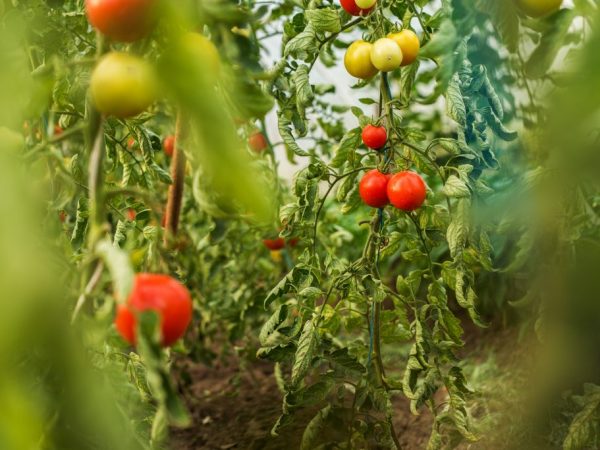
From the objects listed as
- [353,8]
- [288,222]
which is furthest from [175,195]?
[353,8]

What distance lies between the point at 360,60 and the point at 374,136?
0.13 metres

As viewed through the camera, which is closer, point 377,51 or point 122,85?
point 122,85

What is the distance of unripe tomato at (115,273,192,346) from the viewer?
1.77 ft

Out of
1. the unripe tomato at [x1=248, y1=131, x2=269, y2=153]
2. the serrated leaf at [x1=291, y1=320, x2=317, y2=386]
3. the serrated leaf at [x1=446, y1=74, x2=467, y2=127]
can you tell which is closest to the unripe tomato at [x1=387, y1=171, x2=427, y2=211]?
the serrated leaf at [x1=446, y1=74, x2=467, y2=127]

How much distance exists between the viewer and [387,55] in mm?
1045

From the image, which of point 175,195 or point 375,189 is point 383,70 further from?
point 175,195

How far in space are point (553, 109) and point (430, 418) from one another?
140 cm

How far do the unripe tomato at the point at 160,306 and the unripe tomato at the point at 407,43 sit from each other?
660 millimetres

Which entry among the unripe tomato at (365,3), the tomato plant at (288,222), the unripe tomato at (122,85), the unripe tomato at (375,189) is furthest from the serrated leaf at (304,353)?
the unripe tomato at (122,85)

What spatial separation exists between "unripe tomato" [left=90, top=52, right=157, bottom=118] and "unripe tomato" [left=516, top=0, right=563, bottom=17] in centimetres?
40

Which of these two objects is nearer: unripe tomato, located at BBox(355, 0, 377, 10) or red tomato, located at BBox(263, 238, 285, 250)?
unripe tomato, located at BBox(355, 0, 377, 10)

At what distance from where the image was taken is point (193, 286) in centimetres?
211

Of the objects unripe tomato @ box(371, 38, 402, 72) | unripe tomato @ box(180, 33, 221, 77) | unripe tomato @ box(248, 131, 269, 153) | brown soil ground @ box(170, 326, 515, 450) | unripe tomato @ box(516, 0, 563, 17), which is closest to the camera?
unripe tomato @ box(180, 33, 221, 77)

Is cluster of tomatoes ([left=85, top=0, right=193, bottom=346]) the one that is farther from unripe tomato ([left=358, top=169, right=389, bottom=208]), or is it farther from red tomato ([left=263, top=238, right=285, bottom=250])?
red tomato ([left=263, top=238, right=285, bottom=250])
